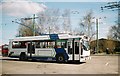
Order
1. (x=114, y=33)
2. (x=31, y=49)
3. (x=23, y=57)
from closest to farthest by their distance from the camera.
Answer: (x=31, y=49) → (x=23, y=57) → (x=114, y=33)

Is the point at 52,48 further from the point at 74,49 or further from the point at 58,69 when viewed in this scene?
the point at 58,69

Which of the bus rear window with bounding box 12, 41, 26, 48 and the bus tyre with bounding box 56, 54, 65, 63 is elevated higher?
the bus rear window with bounding box 12, 41, 26, 48

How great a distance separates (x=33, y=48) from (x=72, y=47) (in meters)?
4.71

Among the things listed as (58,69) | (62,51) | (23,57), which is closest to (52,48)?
(62,51)

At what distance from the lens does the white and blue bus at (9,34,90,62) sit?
23.8 m

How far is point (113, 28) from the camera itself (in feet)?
210

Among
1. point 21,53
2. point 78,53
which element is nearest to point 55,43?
point 78,53

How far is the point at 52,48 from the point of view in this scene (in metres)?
25.2

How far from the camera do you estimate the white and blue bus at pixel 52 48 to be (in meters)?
23.8

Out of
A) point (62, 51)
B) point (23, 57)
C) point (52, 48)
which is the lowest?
point (23, 57)

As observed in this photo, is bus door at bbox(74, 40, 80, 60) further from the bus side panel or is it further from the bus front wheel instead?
the bus side panel

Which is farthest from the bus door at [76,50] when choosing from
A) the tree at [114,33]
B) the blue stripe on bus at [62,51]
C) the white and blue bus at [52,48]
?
the tree at [114,33]

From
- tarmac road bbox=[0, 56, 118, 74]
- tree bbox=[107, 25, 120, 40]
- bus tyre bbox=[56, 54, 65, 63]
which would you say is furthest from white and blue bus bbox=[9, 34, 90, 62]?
tree bbox=[107, 25, 120, 40]

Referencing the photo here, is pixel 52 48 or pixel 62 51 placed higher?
pixel 52 48
